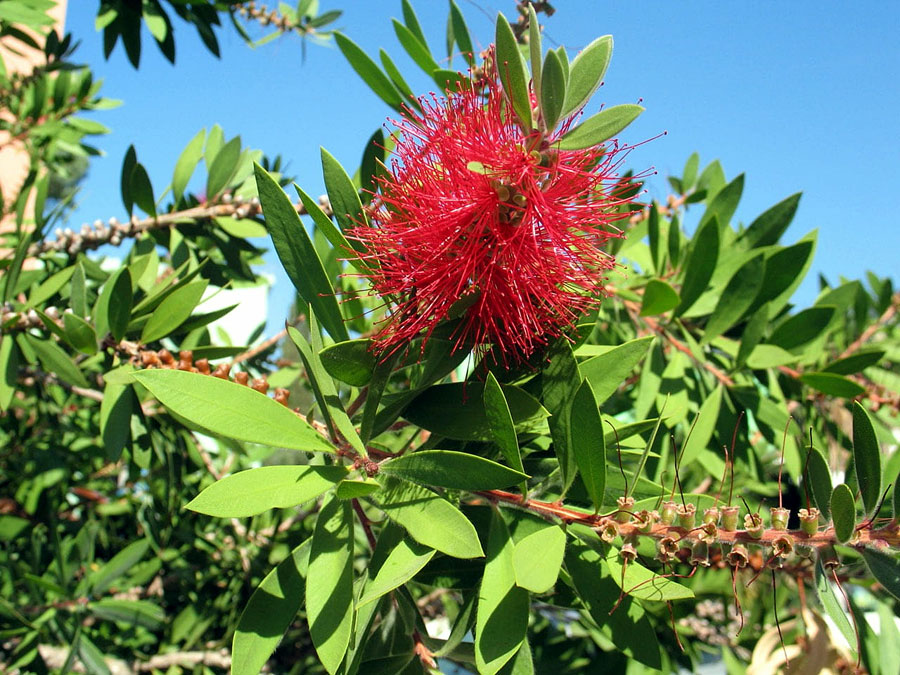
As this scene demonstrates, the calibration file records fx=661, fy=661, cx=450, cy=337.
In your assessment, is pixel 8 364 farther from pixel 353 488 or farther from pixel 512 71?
pixel 512 71

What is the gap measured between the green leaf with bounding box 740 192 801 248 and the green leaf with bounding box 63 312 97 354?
156cm

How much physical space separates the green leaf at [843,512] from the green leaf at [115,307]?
1185mm

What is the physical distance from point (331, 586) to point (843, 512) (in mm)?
636

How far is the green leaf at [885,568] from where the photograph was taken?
0.78 metres

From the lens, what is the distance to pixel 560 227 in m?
0.99

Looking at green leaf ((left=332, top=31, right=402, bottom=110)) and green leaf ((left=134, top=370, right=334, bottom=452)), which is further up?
green leaf ((left=332, top=31, right=402, bottom=110))

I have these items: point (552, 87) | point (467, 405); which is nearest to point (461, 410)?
point (467, 405)

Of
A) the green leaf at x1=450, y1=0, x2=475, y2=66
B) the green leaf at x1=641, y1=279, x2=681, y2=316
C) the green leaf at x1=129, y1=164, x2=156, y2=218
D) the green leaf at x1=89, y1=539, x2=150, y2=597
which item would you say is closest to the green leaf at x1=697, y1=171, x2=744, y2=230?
the green leaf at x1=641, y1=279, x2=681, y2=316

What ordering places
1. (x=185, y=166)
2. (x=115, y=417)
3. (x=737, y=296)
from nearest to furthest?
(x=115, y=417) < (x=737, y=296) < (x=185, y=166)

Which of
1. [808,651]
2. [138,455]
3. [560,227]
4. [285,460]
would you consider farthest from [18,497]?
[808,651]

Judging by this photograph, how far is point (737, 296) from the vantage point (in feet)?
4.91

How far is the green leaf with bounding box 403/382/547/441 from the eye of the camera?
0.94m

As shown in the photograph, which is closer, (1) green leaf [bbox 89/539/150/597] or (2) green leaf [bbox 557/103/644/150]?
(2) green leaf [bbox 557/103/644/150]

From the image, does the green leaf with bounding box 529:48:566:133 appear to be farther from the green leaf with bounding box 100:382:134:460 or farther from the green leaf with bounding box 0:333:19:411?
the green leaf with bounding box 0:333:19:411
